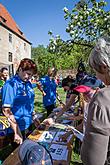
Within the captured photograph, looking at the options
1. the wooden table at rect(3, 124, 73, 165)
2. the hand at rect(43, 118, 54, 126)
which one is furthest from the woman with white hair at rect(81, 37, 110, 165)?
the hand at rect(43, 118, 54, 126)

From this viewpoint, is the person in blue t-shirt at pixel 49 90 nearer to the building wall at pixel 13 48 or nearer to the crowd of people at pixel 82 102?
the crowd of people at pixel 82 102

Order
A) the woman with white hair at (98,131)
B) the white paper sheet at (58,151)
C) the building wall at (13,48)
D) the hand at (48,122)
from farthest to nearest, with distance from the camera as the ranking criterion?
the building wall at (13,48)
the hand at (48,122)
the white paper sheet at (58,151)
the woman with white hair at (98,131)

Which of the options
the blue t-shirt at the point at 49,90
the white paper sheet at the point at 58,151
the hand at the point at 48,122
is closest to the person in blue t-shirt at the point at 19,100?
the white paper sheet at the point at 58,151

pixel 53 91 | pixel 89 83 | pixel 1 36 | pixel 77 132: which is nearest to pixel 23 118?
pixel 77 132

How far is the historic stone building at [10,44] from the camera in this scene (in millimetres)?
34487

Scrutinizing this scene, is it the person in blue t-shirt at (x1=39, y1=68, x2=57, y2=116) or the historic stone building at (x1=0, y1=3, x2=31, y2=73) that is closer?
the person in blue t-shirt at (x1=39, y1=68, x2=57, y2=116)

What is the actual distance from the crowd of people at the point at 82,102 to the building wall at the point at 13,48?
26599 millimetres

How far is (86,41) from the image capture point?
31.4 feet

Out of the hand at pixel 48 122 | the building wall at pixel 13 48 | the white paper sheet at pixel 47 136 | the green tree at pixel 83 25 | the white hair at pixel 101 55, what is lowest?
the white paper sheet at pixel 47 136

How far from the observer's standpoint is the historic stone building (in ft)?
113

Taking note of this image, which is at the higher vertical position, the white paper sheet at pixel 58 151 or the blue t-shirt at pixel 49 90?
the blue t-shirt at pixel 49 90

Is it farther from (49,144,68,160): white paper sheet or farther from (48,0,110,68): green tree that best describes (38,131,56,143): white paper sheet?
(48,0,110,68): green tree

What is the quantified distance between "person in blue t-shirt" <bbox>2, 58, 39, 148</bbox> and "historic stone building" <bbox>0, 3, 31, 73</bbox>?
1078 inches

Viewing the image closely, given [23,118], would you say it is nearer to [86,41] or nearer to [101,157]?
[101,157]
